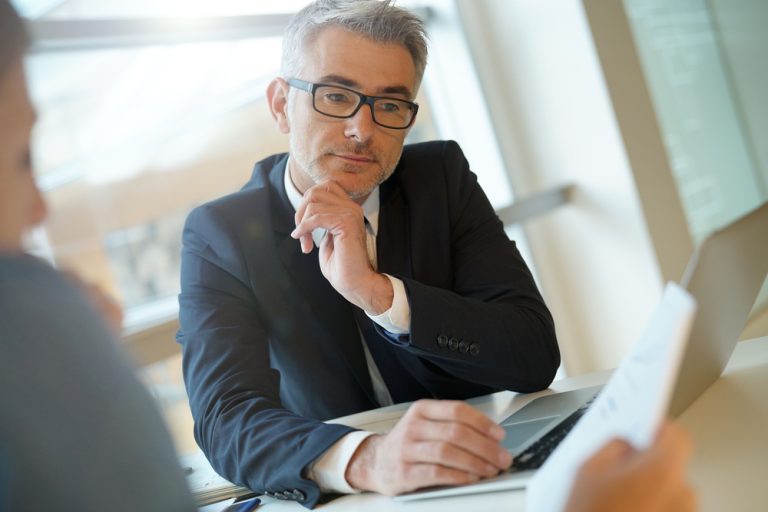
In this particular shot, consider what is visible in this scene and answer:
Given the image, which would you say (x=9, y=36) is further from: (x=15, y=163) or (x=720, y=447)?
(x=720, y=447)

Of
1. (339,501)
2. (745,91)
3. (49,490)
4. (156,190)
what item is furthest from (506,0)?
(49,490)

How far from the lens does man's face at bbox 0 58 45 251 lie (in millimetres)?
358

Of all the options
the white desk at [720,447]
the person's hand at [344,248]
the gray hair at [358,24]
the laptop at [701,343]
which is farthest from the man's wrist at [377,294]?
the gray hair at [358,24]

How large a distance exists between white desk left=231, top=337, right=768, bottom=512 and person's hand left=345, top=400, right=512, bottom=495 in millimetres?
28

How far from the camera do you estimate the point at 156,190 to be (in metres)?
2.67

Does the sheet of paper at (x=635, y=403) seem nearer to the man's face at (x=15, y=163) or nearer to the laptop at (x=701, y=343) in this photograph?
the laptop at (x=701, y=343)

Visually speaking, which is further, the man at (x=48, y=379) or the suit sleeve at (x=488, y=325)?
the suit sleeve at (x=488, y=325)

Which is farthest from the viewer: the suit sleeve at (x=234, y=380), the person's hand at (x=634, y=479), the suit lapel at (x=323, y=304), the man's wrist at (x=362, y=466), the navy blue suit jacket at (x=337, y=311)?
the suit lapel at (x=323, y=304)

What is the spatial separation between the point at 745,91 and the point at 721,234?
12.5 feet

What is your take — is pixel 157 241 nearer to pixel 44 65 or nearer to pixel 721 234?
pixel 721 234

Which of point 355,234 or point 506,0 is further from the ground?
point 506,0

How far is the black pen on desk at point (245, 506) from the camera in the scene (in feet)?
3.92

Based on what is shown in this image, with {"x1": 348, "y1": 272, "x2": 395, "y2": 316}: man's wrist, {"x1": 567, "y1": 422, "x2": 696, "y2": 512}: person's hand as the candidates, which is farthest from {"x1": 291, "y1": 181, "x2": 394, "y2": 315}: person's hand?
{"x1": 567, "y1": 422, "x2": 696, "y2": 512}: person's hand

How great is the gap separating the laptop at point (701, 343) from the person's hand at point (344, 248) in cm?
35
